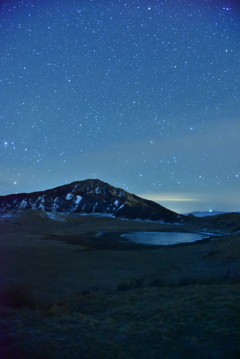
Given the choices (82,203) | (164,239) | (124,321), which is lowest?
(164,239)

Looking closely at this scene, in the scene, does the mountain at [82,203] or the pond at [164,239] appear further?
the mountain at [82,203]

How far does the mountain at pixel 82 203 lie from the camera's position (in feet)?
424

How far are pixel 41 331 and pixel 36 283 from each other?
865 centimetres

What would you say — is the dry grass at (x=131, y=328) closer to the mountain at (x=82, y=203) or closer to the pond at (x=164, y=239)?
the pond at (x=164, y=239)

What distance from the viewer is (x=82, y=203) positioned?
475 ft

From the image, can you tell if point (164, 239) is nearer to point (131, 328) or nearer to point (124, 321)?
point (124, 321)

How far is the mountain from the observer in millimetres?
129363

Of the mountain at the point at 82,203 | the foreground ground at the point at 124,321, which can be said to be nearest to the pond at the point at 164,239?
the foreground ground at the point at 124,321

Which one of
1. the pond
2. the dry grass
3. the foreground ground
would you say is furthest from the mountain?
the dry grass

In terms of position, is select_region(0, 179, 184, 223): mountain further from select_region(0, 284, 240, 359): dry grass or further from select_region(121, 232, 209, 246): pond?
select_region(0, 284, 240, 359): dry grass

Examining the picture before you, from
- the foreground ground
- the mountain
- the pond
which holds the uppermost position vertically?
the mountain

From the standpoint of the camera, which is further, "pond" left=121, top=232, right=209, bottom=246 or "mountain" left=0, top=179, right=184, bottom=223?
"mountain" left=0, top=179, right=184, bottom=223

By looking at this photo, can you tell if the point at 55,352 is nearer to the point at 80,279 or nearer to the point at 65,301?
the point at 65,301

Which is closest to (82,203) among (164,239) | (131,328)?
(164,239)
